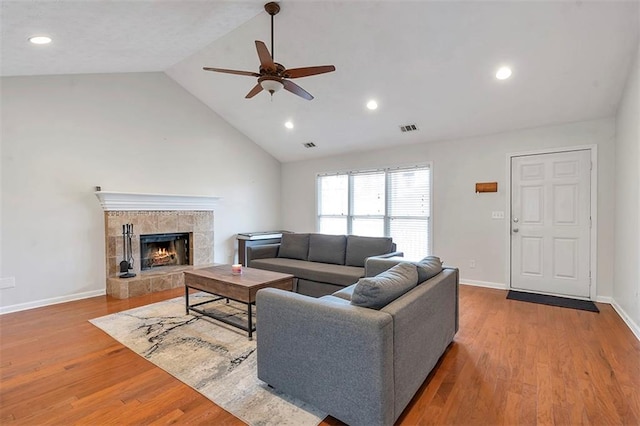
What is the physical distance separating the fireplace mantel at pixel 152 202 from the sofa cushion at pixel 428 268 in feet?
13.9

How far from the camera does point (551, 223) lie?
443 cm

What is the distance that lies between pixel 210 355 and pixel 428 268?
1.95m

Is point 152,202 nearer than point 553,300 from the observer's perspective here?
No

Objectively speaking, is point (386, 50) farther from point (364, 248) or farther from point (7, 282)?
point (7, 282)

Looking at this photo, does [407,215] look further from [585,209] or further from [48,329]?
[48,329]

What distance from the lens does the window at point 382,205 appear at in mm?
5555

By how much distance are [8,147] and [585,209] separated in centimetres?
736

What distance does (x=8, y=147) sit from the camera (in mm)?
3766

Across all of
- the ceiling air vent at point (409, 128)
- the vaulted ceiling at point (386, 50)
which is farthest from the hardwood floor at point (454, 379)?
the ceiling air vent at point (409, 128)

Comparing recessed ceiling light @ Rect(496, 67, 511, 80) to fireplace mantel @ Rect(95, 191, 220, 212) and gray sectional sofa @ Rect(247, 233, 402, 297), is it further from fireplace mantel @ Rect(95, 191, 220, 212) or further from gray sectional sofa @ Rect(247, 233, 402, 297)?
fireplace mantel @ Rect(95, 191, 220, 212)

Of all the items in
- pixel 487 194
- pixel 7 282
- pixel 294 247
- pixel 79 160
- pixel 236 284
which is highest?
pixel 79 160

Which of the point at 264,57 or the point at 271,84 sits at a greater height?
the point at 264,57

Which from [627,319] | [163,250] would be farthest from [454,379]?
[163,250]

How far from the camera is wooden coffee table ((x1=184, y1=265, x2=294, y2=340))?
299 centimetres
